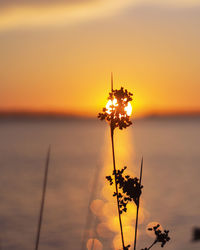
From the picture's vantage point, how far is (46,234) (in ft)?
108

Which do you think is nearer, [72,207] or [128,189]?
[128,189]

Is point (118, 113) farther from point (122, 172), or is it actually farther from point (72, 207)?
point (72, 207)

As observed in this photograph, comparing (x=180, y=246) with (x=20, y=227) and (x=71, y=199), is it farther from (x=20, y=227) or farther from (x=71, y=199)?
(x=71, y=199)

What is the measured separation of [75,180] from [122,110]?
6048 centimetres

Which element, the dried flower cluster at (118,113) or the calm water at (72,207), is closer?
the dried flower cluster at (118,113)

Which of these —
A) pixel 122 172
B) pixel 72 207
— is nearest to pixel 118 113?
pixel 122 172

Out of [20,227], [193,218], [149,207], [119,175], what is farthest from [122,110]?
[149,207]

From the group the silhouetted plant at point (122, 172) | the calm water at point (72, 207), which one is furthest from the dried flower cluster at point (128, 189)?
the calm water at point (72, 207)

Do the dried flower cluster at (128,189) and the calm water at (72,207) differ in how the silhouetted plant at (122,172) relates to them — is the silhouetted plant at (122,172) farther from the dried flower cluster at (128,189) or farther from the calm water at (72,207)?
the calm water at (72,207)

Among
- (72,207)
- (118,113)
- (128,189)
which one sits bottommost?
(128,189)

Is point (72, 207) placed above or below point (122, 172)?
above

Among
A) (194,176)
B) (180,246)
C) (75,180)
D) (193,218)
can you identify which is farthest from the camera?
(194,176)

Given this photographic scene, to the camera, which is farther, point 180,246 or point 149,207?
point 149,207

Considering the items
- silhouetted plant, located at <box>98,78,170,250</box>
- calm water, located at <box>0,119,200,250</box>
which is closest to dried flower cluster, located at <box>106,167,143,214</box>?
silhouetted plant, located at <box>98,78,170,250</box>
